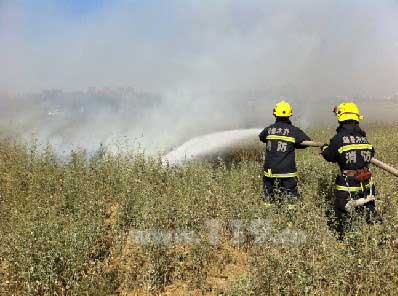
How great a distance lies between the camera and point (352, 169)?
5762mm

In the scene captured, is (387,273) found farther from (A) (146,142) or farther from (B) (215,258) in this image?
(A) (146,142)

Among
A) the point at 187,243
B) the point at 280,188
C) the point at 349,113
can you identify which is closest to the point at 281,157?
the point at 280,188

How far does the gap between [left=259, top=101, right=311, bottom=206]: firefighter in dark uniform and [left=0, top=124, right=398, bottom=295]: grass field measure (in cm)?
37

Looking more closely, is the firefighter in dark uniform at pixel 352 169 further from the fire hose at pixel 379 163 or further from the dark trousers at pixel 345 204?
the fire hose at pixel 379 163

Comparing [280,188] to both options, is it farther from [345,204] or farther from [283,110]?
[283,110]

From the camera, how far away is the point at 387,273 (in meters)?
4.00

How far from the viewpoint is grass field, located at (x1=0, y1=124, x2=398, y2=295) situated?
3.98 meters

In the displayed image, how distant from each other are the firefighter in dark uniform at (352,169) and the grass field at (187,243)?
39 cm

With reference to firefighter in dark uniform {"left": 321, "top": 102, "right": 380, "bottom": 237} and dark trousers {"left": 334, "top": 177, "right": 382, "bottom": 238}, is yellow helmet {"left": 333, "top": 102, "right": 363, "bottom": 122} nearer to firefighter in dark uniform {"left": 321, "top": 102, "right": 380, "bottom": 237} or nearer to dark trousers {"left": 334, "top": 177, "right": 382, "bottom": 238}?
firefighter in dark uniform {"left": 321, "top": 102, "right": 380, "bottom": 237}

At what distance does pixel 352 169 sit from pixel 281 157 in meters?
1.25

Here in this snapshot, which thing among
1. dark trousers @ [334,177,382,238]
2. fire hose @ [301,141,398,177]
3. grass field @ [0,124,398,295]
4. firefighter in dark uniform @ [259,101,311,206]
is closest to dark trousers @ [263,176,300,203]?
firefighter in dark uniform @ [259,101,311,206]

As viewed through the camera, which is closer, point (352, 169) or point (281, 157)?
point (352, 169)

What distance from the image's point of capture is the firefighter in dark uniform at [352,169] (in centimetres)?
570

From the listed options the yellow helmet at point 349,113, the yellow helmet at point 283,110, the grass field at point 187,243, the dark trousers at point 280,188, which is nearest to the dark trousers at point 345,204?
the grass field at point 187,243
